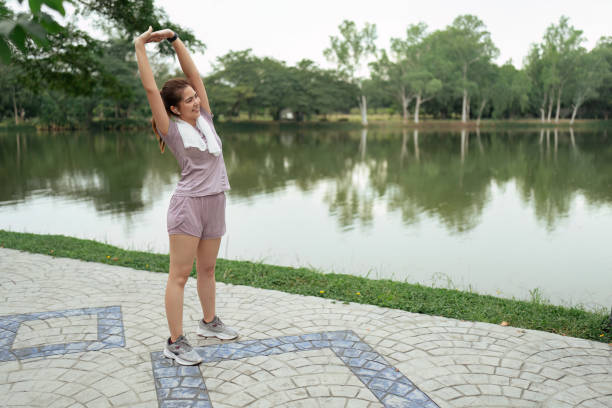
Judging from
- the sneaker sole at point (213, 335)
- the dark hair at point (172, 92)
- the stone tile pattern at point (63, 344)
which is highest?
the dark hair at point (172, 92)

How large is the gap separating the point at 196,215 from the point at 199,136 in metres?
0.48

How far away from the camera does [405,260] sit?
7.89 m

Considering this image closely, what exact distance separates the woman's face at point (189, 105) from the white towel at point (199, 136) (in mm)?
40

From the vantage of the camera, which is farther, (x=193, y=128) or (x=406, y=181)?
(x=406, y=181)

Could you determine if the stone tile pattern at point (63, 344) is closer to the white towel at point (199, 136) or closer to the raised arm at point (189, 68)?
the white towel at point (199, 136)

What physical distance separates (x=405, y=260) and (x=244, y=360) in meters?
4.91

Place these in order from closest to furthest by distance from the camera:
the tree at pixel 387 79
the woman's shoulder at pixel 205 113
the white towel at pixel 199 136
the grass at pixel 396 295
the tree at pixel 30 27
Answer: the tree at pixel 30 27 < the white towel at pixel 199 136 < the woman's shoulder at pixel 205 113 < the grass at pixel 396 295 < the tree at pixel 387 79

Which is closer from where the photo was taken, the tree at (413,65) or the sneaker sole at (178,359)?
the sneaker sole at (178,359)

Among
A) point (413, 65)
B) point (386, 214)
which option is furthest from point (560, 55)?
point (386, 214)

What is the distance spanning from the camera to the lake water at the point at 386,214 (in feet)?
24.6

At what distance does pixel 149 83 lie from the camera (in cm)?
292

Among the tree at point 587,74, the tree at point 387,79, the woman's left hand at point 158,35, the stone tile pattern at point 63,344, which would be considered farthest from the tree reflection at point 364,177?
the tree at point 587,74

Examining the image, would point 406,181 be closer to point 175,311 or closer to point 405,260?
point 405,260

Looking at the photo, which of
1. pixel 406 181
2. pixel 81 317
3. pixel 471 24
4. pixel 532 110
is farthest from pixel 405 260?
pixel 532 110
